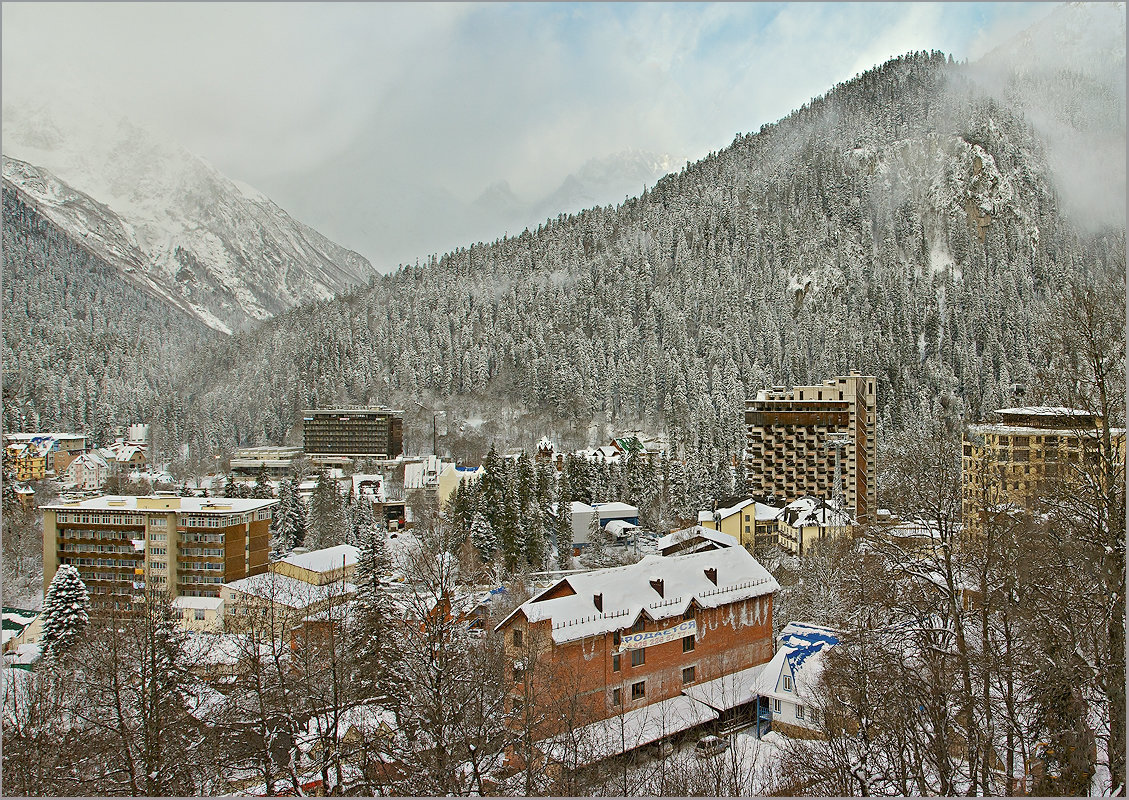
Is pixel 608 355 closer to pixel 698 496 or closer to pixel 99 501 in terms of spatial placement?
pixel 698 496

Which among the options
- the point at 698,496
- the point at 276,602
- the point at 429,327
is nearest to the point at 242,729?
the point at 276,602

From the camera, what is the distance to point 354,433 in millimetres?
68500

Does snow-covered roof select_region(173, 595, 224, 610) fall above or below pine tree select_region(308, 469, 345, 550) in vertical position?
below

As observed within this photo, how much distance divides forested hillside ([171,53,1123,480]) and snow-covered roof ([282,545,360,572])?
3032 centimetres

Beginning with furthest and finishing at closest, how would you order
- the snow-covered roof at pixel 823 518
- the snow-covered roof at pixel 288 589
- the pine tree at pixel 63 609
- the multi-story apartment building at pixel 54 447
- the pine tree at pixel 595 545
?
the multi-story apartment building at pixel 54 447 → the pine tree at pixel 595 545 → the snow-covered roof at pixel 823 518 → the pine tree at pixel 63 609 → the snow-covered roof at pixel 288 589

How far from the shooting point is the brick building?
44.5ft

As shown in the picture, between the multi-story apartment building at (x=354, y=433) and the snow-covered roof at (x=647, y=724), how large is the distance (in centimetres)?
5519

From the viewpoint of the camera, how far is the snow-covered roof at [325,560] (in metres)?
27.2

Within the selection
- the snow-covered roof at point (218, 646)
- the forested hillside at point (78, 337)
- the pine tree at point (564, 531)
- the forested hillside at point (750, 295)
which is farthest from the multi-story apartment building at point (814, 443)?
the forested hillside at point (78, 337)

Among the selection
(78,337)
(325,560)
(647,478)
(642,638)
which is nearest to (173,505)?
(325,560)

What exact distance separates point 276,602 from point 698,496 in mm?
24942

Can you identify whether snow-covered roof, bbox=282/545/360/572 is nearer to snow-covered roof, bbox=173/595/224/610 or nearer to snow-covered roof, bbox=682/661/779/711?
snow-covered roof, bbox=173/595/224/610

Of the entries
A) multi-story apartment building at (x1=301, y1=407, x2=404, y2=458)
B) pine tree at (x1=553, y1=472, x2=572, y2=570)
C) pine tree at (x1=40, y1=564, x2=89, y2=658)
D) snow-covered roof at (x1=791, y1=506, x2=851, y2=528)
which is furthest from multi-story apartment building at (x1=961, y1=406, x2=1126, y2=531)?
multi-story apartment building at (x1=301, y1=407, x2=404, y2=458)

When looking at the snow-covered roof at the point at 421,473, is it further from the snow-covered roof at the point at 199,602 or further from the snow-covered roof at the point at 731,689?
the snow-covered roof at the point at 731,689
